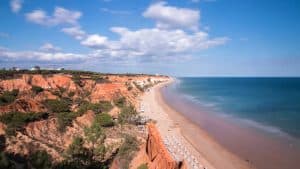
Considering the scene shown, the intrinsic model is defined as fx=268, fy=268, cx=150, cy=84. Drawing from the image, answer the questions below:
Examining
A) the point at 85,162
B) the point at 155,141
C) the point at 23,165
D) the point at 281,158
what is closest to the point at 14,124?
the point at 23,165

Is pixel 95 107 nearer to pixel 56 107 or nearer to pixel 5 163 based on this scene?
pixel 56 107

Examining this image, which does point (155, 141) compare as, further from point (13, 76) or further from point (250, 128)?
point (13, 76)

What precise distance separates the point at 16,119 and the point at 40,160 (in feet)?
23.5

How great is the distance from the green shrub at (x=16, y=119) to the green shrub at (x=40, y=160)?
3800 millimetres

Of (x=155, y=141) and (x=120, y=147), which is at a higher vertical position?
(x=155, y=141)

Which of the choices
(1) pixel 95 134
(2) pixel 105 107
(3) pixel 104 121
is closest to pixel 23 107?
(3) pixel 104 121

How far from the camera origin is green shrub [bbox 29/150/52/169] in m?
15.9

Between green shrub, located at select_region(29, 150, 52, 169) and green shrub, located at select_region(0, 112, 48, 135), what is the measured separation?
3.80 m

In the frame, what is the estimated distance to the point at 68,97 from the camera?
137ft

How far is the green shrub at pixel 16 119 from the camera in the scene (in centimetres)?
1976

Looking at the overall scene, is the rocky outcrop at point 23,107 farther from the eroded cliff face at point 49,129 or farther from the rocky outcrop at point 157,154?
the rocky outcrop at point 157,154

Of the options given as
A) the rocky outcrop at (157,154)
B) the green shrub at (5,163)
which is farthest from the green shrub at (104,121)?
the green shrub at (5,163)

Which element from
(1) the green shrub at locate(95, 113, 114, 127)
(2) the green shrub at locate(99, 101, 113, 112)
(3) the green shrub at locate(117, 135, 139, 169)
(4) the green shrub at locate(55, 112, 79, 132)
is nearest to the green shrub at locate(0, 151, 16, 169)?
(3) the green shrub at locate(117, 135, 139, 169)

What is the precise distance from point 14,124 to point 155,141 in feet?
37.7
